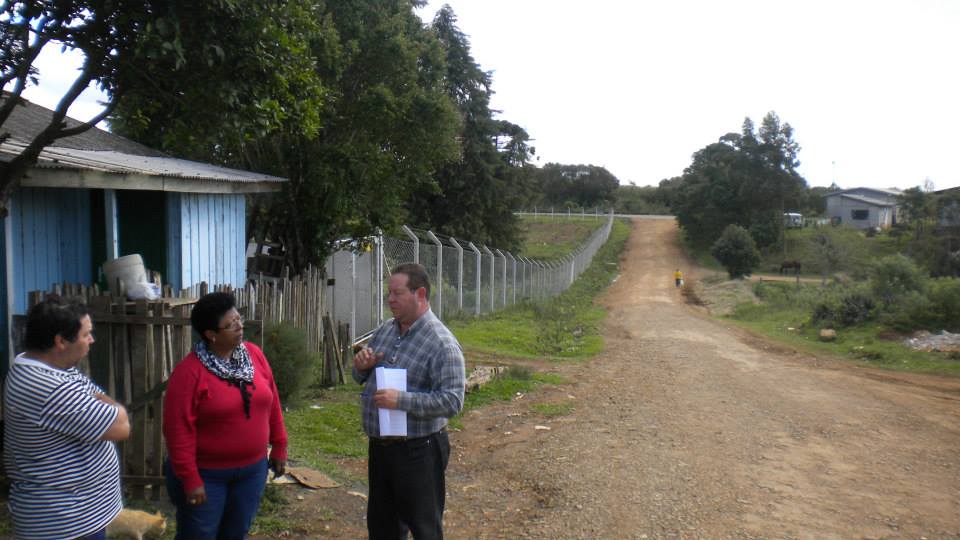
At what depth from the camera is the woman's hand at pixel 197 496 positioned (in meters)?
3.60

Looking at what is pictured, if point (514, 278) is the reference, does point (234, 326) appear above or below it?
above

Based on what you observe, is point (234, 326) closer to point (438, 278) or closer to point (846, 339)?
point (438, 278)

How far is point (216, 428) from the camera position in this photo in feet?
12.1

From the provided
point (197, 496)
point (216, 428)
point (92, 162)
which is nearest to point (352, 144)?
point (92, 162)

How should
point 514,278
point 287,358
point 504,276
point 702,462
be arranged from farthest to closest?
1. point 514,278
2. point 504,276
3. point 287,358
4. point 702,462

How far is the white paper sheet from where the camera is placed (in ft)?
12.9

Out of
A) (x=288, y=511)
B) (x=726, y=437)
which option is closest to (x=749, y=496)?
(x=726, y=437)

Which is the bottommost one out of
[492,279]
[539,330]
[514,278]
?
[539,330]

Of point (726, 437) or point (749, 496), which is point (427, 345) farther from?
point (726, 437)

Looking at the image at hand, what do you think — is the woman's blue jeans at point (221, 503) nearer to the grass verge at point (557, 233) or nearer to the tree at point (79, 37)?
the tree at point (79, 37)

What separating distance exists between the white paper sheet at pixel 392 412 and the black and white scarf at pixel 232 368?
599 millimetres

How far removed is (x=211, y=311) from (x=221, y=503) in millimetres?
884

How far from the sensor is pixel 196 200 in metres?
8.83

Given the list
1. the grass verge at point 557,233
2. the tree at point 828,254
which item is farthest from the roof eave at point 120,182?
the grass verge at point 557,233
